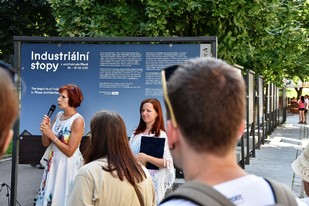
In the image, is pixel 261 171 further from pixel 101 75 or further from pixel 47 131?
pixel 47 131

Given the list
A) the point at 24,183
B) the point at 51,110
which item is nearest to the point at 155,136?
the point at 51,110

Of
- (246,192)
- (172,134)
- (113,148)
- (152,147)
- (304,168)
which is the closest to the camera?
(246,192)

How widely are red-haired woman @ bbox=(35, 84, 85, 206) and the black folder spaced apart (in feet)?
2.09

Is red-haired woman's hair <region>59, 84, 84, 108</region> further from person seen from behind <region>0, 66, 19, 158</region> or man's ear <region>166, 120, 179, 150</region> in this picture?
person seen from behind <region>0, 66, 19, 158</region>

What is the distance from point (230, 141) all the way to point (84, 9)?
9.06 metres

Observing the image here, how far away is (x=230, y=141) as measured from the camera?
1.77 meters

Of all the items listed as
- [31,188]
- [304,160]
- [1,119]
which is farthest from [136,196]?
[31,188]

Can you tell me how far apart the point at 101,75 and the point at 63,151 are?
44.9 inches

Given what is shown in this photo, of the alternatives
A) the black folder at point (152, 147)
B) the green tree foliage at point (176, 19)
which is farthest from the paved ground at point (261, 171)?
the black folder at point (152, 147)

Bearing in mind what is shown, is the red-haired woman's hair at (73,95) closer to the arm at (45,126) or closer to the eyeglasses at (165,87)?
the arm at (45,126)

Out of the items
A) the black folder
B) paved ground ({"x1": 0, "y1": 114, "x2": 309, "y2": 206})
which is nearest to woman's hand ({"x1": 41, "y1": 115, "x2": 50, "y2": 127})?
the black folder

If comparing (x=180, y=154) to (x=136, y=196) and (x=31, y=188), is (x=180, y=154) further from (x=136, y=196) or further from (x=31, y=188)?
(x=31, y=188)

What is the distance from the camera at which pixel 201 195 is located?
63.1 inches

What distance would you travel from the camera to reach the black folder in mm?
5430
